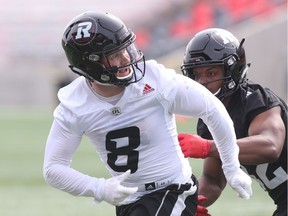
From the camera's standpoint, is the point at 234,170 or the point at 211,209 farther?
the point at 211,209

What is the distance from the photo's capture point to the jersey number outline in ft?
13.9

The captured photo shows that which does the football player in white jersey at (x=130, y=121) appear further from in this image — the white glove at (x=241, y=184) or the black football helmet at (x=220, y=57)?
the black football helmet at (x=220, y=57)

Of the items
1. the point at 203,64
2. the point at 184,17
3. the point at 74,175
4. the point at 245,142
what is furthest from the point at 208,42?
the point at 184,17

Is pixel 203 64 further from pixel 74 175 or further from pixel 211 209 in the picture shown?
pixel 211 209

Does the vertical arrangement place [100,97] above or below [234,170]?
above

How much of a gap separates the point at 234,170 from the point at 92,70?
2.93 feet

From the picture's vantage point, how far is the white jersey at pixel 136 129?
4.19 meters

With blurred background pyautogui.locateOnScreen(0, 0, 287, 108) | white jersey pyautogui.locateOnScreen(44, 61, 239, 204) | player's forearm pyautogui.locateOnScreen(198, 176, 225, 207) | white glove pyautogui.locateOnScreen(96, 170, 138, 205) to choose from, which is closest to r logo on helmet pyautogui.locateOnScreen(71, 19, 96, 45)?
white jersey pyautogui.locateOnScreen(44, 61, 239, 204)

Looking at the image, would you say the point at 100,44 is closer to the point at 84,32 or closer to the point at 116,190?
the point at 84,32

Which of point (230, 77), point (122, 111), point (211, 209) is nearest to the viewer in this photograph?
Answer: point (122, 111)

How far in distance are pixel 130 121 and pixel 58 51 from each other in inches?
872

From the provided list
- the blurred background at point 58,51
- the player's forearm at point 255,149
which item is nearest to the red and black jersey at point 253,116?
the player's forearm at point 255,149

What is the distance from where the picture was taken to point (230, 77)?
487 cm

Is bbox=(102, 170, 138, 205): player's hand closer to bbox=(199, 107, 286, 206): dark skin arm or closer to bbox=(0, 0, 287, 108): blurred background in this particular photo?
bbox=(199, 107, 286, 206): dark skin arm
